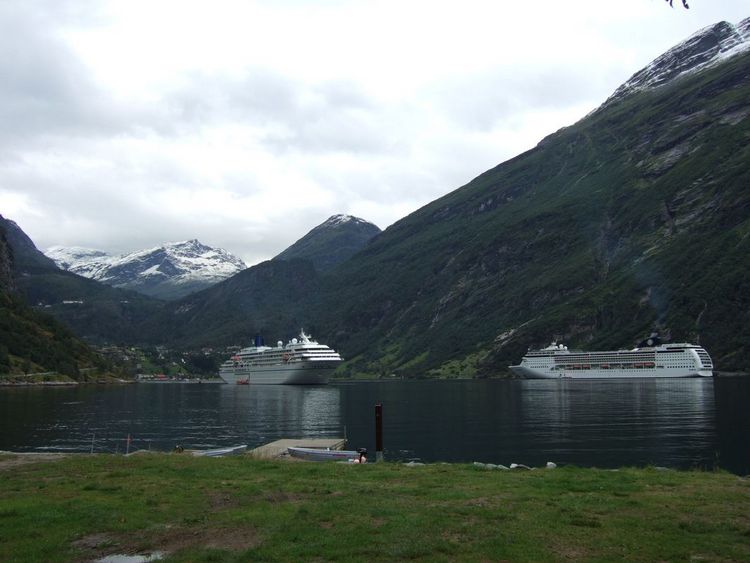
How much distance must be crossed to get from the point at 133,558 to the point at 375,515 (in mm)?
6399

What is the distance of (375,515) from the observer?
691 inches

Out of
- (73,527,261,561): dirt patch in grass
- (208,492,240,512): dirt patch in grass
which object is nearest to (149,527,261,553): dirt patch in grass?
(73,527,261,561): dirt patch in grass

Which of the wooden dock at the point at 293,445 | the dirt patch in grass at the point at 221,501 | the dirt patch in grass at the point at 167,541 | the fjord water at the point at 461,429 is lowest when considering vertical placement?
the fjord water at the point at 461,429

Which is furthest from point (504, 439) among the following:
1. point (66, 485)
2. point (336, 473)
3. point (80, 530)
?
point (80, 530)

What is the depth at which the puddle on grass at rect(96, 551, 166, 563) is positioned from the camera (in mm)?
14273

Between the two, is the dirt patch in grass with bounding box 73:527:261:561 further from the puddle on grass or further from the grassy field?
the puddle on grass

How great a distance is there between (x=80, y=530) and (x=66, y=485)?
7.32 m

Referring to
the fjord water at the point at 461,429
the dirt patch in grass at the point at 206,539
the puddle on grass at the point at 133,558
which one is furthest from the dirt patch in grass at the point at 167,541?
the fjord water at the point at 461,429

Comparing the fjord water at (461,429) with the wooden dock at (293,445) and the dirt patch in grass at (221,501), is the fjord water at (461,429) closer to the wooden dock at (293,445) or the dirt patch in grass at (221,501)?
the wooden dock at (293,445)

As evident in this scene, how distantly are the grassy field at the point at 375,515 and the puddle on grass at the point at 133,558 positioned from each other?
0.74 feet

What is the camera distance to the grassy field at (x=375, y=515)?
47.2ft

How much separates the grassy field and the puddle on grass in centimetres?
23

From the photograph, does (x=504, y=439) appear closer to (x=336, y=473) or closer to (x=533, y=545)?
(x=336, y=473)

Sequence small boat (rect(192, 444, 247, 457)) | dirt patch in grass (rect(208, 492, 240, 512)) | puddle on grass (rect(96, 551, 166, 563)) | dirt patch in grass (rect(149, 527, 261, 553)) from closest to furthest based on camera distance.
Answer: puddle on grass (rect(96, 551, 166, 563)) < dirt patch in grass (rect(149, 527, 261, 553)) < dirt patch in grass (rect(208, 492, 240, 512)) < small boat (rect(192, 444, 247, 457))
